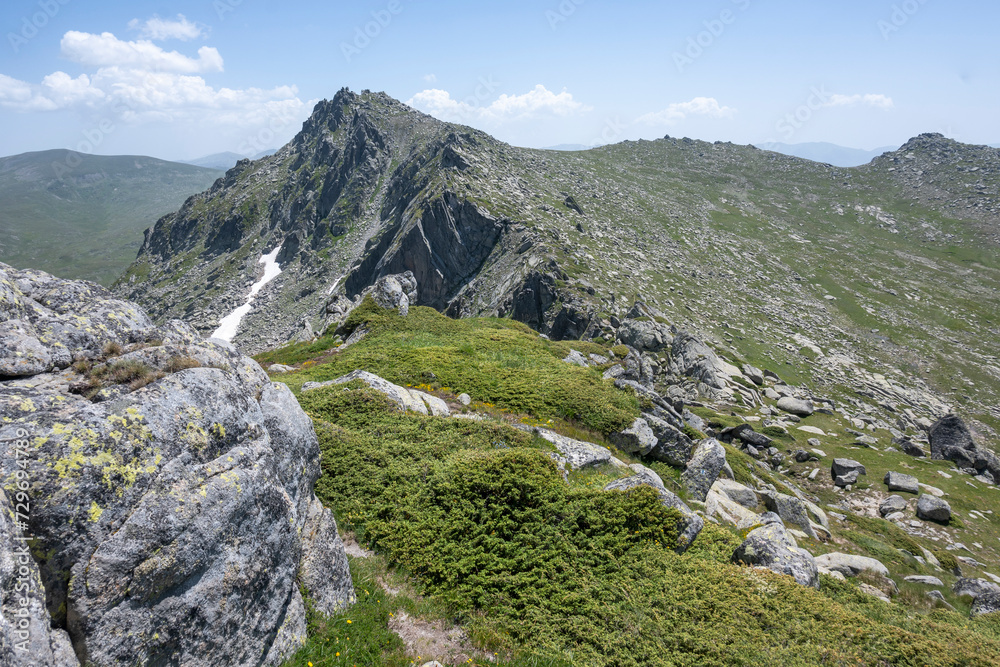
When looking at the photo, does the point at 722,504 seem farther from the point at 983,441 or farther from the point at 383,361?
the point at 983,441

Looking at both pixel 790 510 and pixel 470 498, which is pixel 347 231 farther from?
pixel 790 510

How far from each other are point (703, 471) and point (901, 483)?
21.2 metres

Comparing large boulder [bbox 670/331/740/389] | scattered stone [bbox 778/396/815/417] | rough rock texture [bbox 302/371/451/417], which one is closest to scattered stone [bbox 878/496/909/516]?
scattered stone [bbox 778/396/815/417]

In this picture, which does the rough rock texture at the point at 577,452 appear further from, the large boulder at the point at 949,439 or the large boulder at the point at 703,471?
the large boulder at the point at 949,439

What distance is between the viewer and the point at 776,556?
13.5m

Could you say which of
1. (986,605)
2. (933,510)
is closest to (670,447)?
(986,605)

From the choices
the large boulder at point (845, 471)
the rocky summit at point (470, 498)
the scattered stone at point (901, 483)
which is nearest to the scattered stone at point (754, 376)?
the rocky summit at point (470, 498)

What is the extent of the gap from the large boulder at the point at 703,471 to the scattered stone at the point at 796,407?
108 feet

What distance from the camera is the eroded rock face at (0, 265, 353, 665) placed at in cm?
681

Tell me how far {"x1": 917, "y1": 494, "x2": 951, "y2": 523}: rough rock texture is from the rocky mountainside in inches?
1282

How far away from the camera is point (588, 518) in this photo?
45.6ft

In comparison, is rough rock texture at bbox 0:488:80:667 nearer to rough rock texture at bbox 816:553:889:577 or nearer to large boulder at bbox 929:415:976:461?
rough rock texture at bbox 816:553:889:577

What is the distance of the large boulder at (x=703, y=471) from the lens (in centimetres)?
2042

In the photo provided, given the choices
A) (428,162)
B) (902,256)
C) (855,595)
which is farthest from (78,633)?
(902,256)
